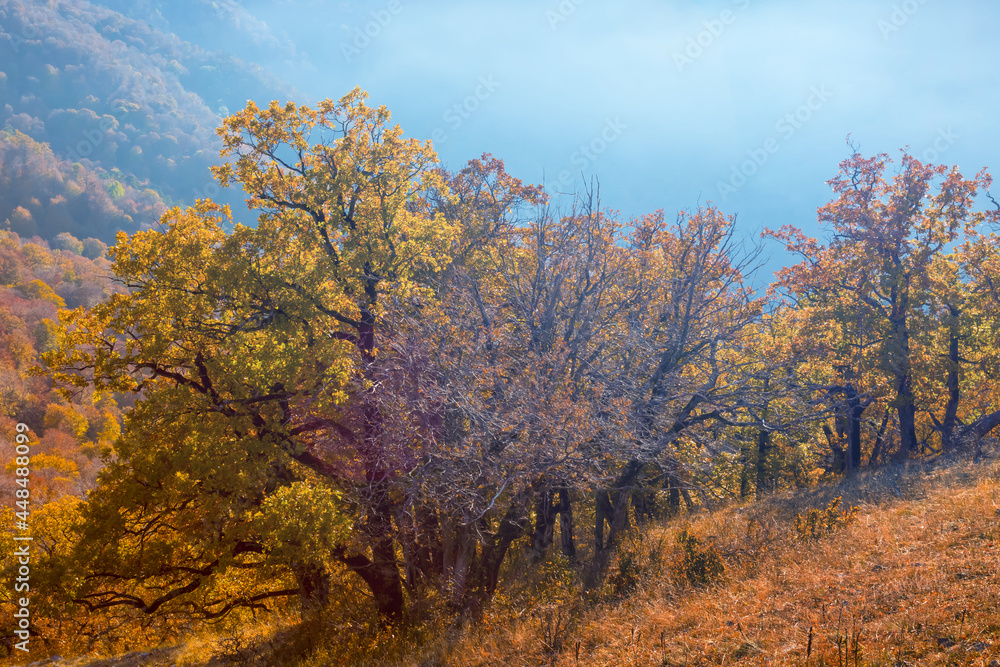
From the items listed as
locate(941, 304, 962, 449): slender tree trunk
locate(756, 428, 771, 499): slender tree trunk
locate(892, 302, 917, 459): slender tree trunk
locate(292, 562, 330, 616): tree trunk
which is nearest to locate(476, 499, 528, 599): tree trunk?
locate(292, 562, 330, 616): tree trunk

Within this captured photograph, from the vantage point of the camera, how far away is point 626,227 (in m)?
26.5

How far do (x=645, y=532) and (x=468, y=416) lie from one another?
25.1 ft

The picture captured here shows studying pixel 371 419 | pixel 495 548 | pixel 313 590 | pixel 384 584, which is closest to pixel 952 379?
pixel 495 548

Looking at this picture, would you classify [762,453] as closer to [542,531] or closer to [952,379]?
[952,379]

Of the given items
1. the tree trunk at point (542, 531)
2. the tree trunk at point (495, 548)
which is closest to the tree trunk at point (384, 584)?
the tree trunk at point (495, 548)

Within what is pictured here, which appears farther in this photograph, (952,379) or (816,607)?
(952,379)

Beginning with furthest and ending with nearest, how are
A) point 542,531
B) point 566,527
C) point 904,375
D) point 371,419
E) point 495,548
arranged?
point 904,375 → point 542,531 → point 566,527 → point 495,548 → point 371,419

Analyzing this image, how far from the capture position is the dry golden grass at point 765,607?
671 centimetres

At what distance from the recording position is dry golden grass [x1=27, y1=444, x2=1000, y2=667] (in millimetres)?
6707

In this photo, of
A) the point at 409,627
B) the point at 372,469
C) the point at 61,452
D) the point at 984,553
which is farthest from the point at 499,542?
the point at 61,452

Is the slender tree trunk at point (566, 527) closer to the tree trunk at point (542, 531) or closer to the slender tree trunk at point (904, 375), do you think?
the tree trunk at point (542, 531)

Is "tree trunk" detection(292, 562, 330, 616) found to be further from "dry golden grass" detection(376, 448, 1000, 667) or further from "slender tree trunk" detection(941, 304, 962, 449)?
"slender tree trunk" detection(941, 304, 962, 449)

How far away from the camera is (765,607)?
8.23 meters

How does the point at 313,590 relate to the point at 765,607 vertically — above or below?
below
